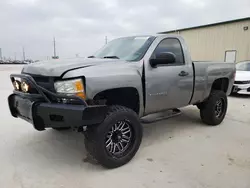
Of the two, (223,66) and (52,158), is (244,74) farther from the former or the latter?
(52,158)

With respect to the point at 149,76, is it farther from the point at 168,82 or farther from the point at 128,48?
the point at 128,48

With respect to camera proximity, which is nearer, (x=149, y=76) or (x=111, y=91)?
(x=111, y=91)

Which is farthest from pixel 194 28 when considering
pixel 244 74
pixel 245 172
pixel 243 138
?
pixel 245 172

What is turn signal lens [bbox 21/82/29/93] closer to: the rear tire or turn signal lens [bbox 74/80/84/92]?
turn signal lens [bbox 74/80/84/92]

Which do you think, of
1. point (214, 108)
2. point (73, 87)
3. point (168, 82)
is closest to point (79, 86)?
point (73, 87)

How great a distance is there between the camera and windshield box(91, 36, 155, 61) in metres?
3.60

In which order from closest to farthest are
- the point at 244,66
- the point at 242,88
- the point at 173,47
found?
the point at 173,47, the point at 242,88, the point at 244,66

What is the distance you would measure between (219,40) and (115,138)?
16.5 metres

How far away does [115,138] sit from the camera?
10.4 feet

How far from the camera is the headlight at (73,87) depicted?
2737 mm

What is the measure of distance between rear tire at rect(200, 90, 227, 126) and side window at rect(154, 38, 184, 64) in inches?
49.5

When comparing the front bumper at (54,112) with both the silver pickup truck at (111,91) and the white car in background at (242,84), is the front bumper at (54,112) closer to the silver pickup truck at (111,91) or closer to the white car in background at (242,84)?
the silver pickup truck at (111,91)

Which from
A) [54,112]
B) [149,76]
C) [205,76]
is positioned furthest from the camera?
[205,76]

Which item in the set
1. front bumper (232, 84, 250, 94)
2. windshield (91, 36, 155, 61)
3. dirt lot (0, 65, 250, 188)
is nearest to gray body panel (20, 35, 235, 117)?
windshield (91, 36, 155, 61)
